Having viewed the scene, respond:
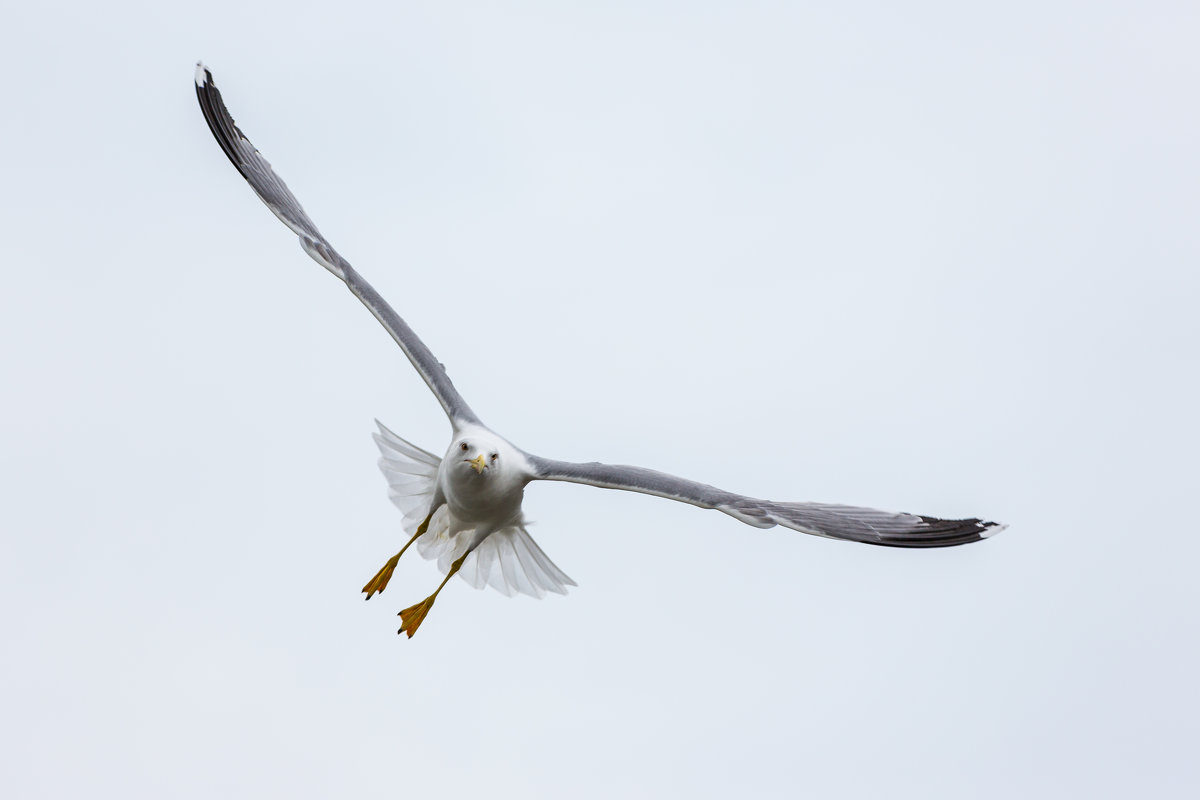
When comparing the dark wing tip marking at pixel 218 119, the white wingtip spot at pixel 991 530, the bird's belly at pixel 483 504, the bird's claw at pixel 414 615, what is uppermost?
the dark wing tip marking at pixel 218 119

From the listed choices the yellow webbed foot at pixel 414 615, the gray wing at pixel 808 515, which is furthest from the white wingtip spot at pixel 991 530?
the yellow webbed foot at pixel 414 615

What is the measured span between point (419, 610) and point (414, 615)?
0.24 ft

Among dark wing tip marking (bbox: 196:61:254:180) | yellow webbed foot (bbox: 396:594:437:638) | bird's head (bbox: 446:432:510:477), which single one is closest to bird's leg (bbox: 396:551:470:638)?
yellow webbed foot (bbox: 396:594:437:638)

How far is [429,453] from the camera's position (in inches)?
521

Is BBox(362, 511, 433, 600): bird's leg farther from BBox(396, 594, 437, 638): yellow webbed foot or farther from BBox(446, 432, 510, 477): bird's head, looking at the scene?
BBox(446, 432, 510, 477): bird's head

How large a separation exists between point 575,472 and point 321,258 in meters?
3.05

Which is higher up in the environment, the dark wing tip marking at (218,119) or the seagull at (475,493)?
the dark wing tip marking at (218,119)

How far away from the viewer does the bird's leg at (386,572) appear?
13016mm

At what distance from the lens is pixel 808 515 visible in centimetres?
1174

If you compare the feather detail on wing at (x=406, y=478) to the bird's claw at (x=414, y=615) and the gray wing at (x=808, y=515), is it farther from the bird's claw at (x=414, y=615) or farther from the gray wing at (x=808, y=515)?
the gray wing at (x=808, y=515)

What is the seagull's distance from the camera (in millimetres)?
11578

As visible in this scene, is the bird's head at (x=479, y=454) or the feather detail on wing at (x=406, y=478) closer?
the bird's head at (x=479, y=454)

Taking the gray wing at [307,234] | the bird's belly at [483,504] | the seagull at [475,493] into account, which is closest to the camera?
the seagull at [475,493]

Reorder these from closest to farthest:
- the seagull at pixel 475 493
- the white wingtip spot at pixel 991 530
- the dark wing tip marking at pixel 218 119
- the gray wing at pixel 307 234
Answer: the white wingtip spot at pixel 991 530
the seagull at pixel 475 493
the gray wing at pixel 307 234
the dark wing tip marking at pixel 218 119
